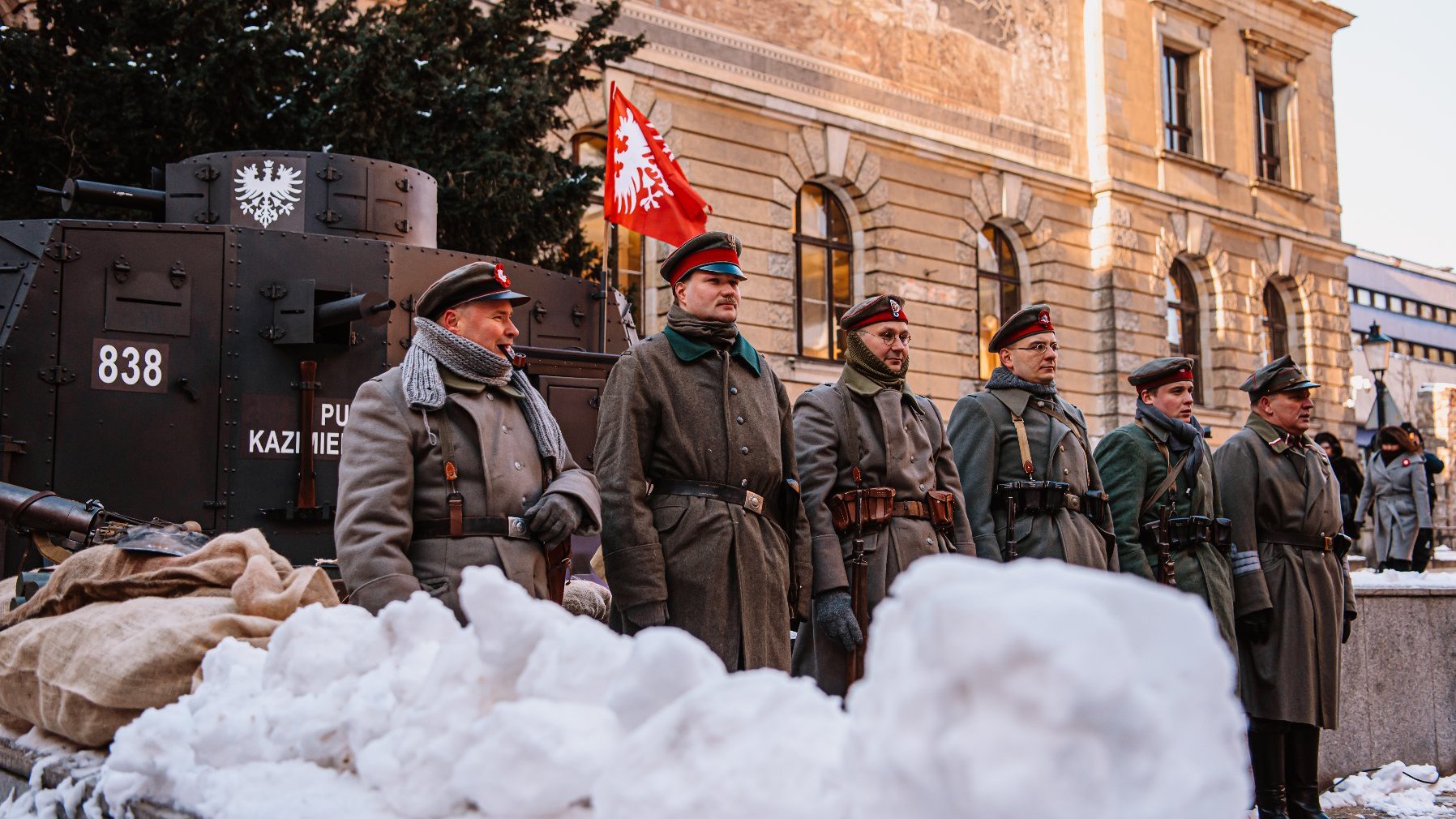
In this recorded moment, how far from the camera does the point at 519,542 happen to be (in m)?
3.62

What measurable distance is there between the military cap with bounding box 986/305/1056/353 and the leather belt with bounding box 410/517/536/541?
231cm

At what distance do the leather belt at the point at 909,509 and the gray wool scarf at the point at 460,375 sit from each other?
4.07ft

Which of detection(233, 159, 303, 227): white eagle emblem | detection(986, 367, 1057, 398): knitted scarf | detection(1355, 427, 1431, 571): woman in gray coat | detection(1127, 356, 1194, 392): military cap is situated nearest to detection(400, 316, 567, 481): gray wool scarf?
detection(986, 367, 1057, 398): knitted scarf

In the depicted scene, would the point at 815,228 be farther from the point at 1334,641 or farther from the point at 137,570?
the point at 137,570

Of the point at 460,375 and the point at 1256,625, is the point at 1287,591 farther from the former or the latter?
the point at 460,375

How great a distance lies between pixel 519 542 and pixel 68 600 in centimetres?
111

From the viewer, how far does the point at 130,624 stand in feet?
9.56

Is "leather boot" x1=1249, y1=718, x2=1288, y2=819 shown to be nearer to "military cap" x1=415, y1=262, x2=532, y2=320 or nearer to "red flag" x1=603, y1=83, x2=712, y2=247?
"military cap" x1=415, y1=262, x2=532, y2=320

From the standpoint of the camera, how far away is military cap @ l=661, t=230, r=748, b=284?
4070mm

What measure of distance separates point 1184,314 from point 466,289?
828 inches

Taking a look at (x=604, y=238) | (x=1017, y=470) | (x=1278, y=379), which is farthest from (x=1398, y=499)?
(x=1017, y=470)

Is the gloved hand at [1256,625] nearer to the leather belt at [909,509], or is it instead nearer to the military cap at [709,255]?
the leather belt at [909,509]

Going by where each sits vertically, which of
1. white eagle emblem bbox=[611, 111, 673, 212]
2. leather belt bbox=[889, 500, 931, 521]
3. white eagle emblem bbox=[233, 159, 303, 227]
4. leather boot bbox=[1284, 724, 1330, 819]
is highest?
white eagle emblem bbox=[611, 111, 673, 212]

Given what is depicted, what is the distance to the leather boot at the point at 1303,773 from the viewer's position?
215 inches
